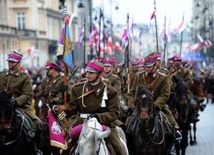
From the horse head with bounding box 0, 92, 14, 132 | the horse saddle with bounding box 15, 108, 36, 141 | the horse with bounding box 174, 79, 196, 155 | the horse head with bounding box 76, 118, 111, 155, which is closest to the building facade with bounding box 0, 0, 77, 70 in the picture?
the horse with bounding box 174, 79, 196, 155

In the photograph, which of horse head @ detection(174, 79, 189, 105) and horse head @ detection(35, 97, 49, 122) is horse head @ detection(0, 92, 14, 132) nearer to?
horse head @ detection(35, 97, 49, 122)

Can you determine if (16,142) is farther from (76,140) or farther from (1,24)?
(1,24)

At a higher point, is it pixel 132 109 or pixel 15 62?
pixel 15 62

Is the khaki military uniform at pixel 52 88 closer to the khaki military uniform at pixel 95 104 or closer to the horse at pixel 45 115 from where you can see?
the horse at pixel 45 115

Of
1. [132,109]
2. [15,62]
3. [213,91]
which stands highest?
[15,62]

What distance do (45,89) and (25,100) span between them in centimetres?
439

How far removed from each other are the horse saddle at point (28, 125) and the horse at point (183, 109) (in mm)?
4791

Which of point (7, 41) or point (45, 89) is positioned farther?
point (7, 41)

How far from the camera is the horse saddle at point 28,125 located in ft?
45.1

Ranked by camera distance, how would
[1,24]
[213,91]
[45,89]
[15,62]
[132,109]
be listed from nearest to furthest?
[15,62] < [132,109] < [45,89] < [213,91] < [1,24]

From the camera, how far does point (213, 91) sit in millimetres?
46531

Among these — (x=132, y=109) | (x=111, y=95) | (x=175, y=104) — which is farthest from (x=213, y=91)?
(x=111, y=95)

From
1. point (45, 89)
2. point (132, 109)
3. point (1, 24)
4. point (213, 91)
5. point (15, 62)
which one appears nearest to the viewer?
point (15, 62)

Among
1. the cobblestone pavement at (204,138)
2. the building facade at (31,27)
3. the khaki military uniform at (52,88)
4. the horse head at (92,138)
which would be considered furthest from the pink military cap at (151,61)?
the building facade at (31,27)
